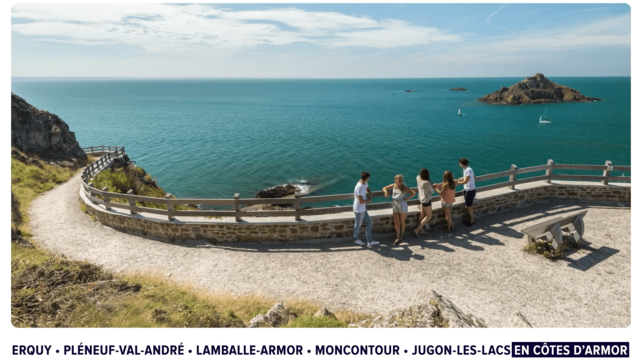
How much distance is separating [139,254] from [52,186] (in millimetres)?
14117

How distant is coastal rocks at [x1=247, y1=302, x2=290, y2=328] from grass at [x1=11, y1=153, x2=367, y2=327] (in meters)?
0.27

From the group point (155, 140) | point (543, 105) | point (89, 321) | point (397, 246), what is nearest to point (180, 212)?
point (89, 321)

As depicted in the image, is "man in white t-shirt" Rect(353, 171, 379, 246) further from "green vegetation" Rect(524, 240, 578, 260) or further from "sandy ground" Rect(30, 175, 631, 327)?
"green vegetation" Rect(524, 240, 578, 260)

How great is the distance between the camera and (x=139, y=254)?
9555 mm

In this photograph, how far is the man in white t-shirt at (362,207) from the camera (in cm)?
886

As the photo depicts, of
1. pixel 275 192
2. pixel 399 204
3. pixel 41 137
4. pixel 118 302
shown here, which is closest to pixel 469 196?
pixel 399 204

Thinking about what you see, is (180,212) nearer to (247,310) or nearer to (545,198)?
(247,310)

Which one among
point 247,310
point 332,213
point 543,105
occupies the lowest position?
point 247,310

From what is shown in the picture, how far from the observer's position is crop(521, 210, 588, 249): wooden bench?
27.9 ft

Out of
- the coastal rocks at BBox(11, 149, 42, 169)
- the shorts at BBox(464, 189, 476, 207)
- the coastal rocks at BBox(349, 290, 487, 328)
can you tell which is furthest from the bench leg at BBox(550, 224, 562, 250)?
the coastal rocks at BBox(11, 149, 42, 169)

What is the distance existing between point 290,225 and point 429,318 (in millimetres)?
5147

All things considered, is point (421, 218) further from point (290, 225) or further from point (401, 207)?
point (290, 225)

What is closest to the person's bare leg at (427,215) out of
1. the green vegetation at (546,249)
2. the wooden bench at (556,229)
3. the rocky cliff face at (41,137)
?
the wooden bench at (556,229)

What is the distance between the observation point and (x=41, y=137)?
83.0 ft
